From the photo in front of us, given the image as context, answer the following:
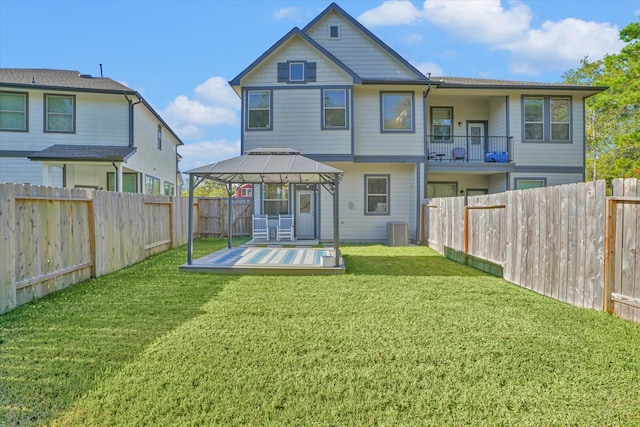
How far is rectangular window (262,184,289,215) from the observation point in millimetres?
13867

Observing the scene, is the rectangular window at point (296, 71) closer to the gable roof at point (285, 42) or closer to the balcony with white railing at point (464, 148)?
the gable roof at point (285, 42)

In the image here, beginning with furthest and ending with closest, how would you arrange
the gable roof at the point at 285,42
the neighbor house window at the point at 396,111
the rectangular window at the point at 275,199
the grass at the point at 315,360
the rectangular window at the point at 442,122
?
the rectangular window at the point at 442,122 → the rectangular window at the point at 275,199 → the neighbor house window at the point at 396,111 → the gable roof at the point at 285,42 → the grass at the point at 315,360

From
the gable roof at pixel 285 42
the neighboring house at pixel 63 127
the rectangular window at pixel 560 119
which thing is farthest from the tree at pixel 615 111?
the neighboring house at pixel 63 127

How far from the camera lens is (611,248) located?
15.4 ft

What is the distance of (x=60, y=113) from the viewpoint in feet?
46.0

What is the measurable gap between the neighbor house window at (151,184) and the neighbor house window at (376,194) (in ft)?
33.1

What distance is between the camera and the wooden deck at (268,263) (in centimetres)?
755

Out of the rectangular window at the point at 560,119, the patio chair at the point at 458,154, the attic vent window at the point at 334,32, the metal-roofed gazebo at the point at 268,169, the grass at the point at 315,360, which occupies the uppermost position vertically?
the attic vent window at the point at 334,32

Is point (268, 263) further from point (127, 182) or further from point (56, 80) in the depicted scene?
point (56, 80)

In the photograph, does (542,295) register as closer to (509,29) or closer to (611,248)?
(611,248)

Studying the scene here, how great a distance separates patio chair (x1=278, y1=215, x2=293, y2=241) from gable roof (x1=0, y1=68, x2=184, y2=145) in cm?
746

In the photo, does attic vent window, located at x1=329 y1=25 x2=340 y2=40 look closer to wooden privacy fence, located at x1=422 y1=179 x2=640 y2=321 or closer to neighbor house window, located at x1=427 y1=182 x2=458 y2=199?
neighbor house window, located at x1=427 y1=182 x2=458 y2=199

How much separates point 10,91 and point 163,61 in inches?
270

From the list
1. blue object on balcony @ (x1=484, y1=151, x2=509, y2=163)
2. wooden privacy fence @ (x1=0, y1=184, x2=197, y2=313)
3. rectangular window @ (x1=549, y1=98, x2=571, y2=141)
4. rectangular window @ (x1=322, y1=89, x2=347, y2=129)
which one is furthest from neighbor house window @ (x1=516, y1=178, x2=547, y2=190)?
wooden privacy fence @ (x1=0, y1=184, x2=197, y2=313)
